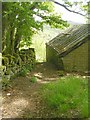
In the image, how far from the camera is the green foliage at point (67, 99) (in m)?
7.49

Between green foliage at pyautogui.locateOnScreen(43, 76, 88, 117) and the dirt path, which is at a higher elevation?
green foliage at pyautogui.locateOnScreen(43, 76, 88, 117)

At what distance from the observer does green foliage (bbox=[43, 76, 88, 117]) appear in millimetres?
7486

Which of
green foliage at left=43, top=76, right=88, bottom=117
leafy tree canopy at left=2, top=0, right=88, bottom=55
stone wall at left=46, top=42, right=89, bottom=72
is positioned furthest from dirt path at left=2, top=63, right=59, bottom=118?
stone wall at left=46, top=42, right=89, bottom=72

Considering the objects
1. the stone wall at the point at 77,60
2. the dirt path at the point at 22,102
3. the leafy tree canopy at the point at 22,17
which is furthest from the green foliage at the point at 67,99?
the stone wall at the point at 77,60

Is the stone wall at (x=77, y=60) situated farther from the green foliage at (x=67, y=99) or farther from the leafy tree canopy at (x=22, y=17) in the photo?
the green foliage at (x=67, y=99)

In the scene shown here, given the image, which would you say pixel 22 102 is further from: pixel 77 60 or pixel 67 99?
pixel 77 60

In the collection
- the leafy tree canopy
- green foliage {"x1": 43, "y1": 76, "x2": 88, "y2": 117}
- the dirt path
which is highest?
the leafy tree canopy

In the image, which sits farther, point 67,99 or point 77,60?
point 77,60

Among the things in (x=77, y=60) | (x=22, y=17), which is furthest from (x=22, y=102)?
(x=77, y=60)

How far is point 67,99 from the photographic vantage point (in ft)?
27.5

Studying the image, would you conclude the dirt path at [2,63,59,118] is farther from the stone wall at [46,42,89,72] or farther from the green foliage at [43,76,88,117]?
the stone wall at [46,42,89,72]

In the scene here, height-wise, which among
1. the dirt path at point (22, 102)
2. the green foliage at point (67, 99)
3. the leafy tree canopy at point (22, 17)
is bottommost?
the dirt path at point (22, 102)

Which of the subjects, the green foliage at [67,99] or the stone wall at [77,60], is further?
the stone wall at [77,60]

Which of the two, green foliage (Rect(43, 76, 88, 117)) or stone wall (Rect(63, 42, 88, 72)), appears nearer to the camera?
green foliage (Rect(43, 76, 88, 117))
